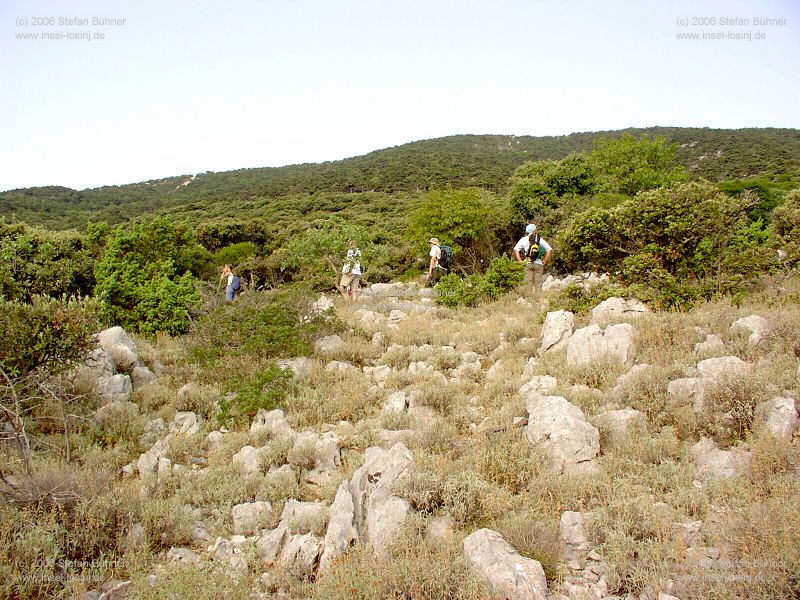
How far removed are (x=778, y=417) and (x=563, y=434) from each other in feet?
5.23

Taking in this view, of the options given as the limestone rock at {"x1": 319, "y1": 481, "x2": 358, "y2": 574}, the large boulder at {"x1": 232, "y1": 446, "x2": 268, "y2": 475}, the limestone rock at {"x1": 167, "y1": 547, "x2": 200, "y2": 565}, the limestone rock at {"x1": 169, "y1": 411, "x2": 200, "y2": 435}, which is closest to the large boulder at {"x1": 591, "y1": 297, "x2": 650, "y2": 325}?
the limestone rock at {"x1": 319, "y1": 481, "x2": 358, "y2": 574}

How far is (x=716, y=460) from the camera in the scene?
3725 mm

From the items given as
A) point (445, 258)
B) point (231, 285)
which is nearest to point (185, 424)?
point (231, 285)

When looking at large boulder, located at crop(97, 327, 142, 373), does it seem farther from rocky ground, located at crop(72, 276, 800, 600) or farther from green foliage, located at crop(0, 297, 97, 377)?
green foliage, located at crop(0, 297, 97, 377)

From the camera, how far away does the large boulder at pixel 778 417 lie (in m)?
3.77

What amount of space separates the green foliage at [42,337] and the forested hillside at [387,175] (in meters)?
29.4

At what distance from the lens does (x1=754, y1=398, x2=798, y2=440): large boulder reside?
3770mm

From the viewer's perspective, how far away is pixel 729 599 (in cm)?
243

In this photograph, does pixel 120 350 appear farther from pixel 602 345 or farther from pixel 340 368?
pixel 602 345

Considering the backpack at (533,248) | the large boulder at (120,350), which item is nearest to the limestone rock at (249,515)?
the large boulder at (120,350)

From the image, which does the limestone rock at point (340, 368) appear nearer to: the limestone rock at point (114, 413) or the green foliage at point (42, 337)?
the limestone rock at point (114, 413)

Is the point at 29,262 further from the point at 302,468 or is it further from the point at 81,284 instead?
the point at 302,468

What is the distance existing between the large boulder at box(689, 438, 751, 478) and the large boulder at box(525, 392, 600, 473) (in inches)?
28.4

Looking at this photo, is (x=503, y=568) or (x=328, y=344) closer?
(x=503, y=568)
